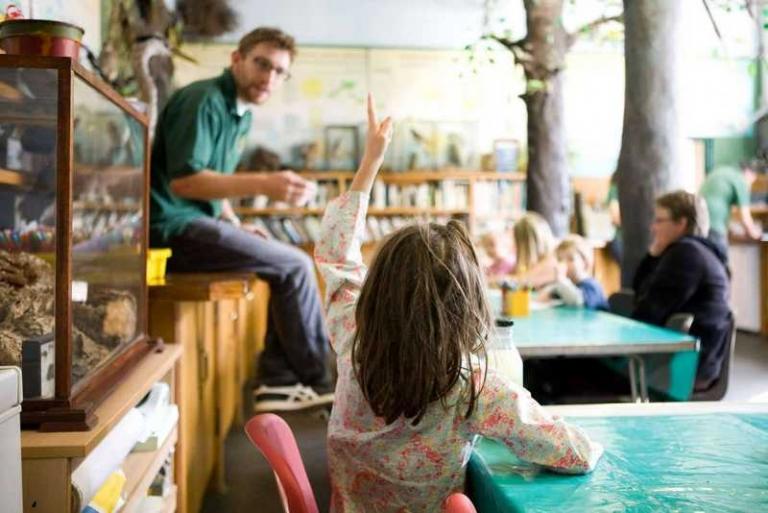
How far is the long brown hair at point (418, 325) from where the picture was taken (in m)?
1.10

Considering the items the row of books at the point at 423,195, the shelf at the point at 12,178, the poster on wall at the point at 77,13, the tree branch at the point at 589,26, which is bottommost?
the shelf at the point at 12,178

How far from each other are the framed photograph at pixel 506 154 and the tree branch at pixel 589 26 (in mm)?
1772

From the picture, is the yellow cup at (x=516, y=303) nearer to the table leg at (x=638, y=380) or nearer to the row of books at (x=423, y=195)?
the table leg at (x=638, y=380)

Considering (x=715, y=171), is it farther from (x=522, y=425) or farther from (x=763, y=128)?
(x=522, y=425)

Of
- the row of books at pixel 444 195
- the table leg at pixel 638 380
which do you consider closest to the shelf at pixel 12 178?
the table leg at pixel 638 380

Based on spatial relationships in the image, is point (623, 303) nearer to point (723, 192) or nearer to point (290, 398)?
point (290, 398)

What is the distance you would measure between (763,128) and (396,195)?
2.85 metres

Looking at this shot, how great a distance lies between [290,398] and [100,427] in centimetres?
167

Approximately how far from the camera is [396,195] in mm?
5973

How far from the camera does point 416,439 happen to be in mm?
1150

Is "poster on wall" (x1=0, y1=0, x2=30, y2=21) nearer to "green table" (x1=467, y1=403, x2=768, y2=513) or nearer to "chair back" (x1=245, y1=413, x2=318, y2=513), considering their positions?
"chair back" (x1=245, y1=413, x2=318, y2=513)

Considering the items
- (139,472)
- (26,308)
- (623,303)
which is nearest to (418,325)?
(26,308)

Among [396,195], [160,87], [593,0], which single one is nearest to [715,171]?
[593,0]

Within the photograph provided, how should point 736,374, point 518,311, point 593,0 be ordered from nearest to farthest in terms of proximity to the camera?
point 518,311, point 593,0, point 736,374
